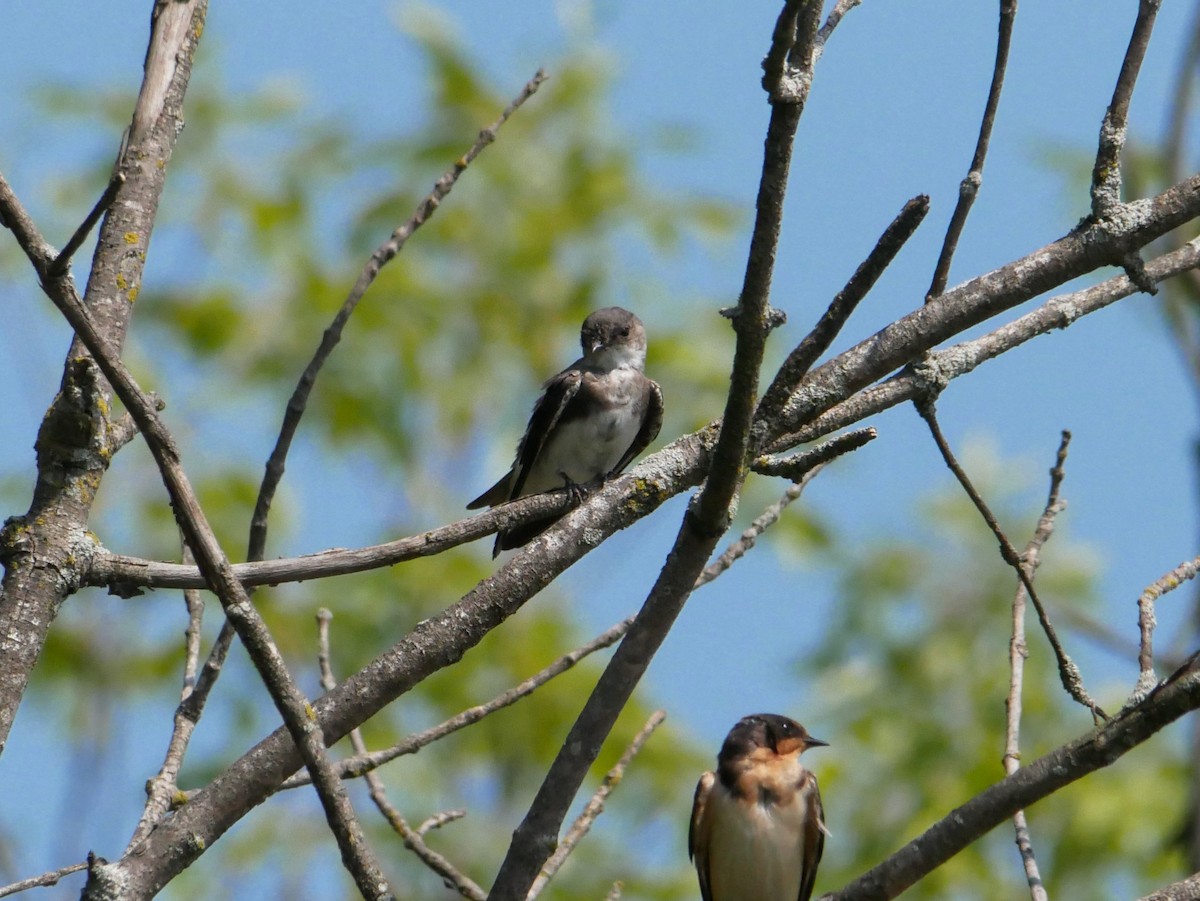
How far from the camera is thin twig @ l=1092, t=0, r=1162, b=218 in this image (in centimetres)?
293

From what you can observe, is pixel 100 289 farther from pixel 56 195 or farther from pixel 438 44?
pixel 438 44

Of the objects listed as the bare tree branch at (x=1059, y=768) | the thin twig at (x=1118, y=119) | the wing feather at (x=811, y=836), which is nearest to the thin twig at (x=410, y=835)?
the bare tree branch at (x=1059, y=768)

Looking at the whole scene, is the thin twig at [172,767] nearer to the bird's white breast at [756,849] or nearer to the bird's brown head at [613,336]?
the bird's white breast at [756,849]

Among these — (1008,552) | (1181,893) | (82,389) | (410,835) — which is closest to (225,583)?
(82,389)

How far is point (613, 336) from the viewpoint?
7305 mm

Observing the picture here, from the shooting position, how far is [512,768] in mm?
10766

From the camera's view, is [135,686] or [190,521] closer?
[190,521]

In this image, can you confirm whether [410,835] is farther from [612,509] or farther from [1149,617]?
[1149,617]

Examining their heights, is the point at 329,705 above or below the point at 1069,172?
below

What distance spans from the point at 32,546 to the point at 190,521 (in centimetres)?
75

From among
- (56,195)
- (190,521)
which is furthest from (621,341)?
(56,195)

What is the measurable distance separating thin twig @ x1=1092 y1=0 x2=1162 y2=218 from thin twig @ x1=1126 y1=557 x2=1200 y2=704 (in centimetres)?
74

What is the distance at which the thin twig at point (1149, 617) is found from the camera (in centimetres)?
241

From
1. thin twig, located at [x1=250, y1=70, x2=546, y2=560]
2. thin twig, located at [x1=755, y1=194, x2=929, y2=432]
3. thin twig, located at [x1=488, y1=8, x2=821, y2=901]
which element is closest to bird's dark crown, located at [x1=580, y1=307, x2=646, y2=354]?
thin twig, located at [x1=250, y1=70, x2=546, y2=560]
